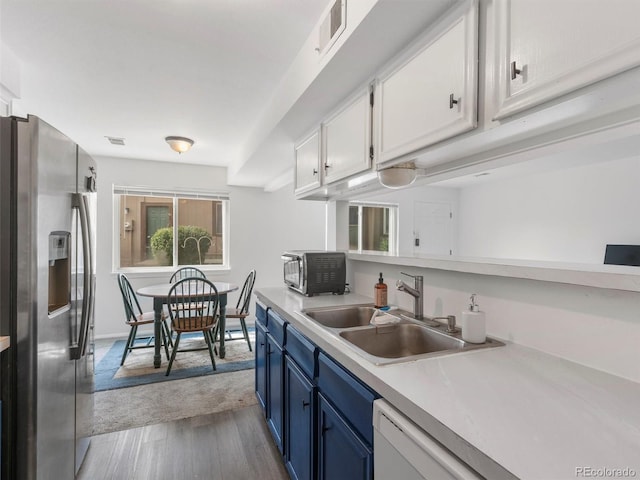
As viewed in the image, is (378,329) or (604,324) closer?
(604,324)

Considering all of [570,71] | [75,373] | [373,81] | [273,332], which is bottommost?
[75,373]

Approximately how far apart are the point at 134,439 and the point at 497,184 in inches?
242

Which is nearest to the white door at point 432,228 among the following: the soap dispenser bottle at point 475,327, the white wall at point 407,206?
the white wall at point 407,206

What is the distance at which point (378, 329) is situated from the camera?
1.49 metres

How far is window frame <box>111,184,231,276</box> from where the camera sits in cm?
445

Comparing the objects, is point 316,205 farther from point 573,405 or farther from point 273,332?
point 573,405

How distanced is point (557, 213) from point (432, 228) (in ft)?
6.49

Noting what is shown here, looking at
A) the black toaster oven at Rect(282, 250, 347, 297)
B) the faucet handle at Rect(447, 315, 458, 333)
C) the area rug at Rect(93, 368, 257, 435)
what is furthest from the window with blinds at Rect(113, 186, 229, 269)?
the faucet handle at Rect(447, 315, 458, 333)

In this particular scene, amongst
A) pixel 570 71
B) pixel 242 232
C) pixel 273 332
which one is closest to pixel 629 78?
pixel 570 71

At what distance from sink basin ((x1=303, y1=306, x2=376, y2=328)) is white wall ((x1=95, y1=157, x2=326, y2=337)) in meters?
3.39

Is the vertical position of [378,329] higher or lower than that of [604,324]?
lower

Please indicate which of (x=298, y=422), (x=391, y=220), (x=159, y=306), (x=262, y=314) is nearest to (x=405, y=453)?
(x=298, y=422)

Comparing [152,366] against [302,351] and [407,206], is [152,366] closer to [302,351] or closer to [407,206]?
[302,351]

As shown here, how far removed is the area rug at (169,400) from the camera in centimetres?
239
